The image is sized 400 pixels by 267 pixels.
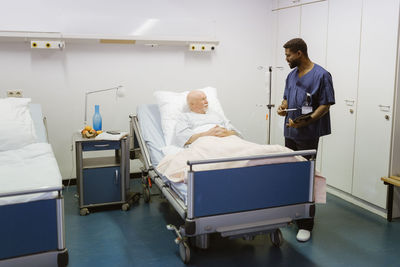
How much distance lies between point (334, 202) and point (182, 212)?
6.69 ft

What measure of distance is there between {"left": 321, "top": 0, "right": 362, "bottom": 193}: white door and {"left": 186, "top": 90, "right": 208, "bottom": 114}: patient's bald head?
53.2 inches

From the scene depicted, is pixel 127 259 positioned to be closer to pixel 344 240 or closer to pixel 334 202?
pixel 344 240

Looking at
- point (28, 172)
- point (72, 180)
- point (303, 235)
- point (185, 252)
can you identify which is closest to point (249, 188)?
point (185, 252)

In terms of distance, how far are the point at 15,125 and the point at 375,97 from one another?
318cm

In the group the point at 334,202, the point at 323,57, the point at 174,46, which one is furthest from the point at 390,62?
the point at 174,46

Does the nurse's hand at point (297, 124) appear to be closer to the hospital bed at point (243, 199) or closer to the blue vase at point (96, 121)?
the hospital bed at point (243, 199)

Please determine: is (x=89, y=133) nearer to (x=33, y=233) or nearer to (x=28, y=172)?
(x=28, y=172)

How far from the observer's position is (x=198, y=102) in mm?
4109

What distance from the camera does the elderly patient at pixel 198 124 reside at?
3.78 m

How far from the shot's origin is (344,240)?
10.6 ft

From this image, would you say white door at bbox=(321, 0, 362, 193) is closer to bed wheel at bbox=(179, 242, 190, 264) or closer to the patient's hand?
the patient's hand

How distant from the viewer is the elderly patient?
3777 mm

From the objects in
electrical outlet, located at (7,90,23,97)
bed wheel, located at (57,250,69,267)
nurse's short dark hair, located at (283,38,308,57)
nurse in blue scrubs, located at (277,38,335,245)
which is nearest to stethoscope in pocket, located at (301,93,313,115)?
nurse in blue scrubs, located at (277,38,335,245)

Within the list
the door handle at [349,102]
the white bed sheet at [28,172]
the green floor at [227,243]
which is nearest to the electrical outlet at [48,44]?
the white bed sheet at [28,172]
